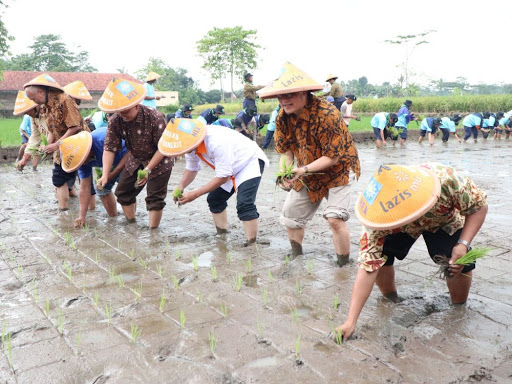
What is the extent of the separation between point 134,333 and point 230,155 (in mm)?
2069

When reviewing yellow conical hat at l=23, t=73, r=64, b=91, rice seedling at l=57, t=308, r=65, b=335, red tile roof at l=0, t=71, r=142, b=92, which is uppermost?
yellow conical hat at l=23, t=73, r=64, b=91

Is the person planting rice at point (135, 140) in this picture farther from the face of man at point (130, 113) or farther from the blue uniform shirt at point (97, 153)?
the blue uniform shirt at point (97, 153)

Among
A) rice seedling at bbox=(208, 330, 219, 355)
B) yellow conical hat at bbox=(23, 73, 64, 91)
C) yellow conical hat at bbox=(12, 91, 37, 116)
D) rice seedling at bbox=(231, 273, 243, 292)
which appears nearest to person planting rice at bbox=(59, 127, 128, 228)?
yellow conical hat at bbox=(23, 73, 64, 91)

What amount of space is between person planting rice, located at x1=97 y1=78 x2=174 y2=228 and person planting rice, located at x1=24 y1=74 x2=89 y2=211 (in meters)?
1.02

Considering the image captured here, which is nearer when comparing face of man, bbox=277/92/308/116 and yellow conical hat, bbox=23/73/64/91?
face of man, bbox=277/92/308/116

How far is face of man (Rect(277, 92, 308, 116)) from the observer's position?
3713mm

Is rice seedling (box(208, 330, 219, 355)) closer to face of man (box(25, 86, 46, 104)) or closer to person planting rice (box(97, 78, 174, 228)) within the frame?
person planting rice (box(97, 78, 174, 228))

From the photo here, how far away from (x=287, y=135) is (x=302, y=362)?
204 cm

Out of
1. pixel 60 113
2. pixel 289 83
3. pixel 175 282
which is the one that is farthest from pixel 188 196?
pixel 60 113

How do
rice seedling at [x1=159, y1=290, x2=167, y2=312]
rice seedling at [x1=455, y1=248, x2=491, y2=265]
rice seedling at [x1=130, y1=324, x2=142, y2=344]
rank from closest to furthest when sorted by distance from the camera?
rice seedling at [x1=455, y1=248, x2=491, y2=265]
rice seedling at [x1=130, y1=324, x2=142, y2=344]
rice seedling at [x1=159, y1=290, x2=167, y2=312]

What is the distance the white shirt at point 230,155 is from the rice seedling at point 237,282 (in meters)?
1.01

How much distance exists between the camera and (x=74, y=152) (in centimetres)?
549

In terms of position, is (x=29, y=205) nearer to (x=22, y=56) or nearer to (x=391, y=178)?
(x=391, y=178)

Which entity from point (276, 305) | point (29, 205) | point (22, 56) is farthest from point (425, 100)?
point (22, 56)
